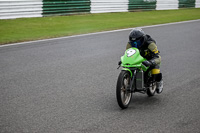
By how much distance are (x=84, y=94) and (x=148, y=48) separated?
59.9 inches

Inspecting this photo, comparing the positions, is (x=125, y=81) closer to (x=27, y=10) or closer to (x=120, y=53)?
(x=120, y=53)

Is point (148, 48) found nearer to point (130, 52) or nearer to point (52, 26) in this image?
point (130, 52)

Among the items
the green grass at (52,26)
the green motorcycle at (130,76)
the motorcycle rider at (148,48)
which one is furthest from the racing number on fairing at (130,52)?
the green grass at (52,26)

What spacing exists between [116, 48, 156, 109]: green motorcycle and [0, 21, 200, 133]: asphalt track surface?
0.22 metres

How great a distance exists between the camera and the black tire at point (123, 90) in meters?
5.50

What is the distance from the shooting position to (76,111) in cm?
563

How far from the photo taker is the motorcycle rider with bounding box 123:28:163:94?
5949mm

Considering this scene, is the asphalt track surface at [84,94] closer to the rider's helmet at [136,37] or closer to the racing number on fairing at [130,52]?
the racing number on fairing at [130,52]

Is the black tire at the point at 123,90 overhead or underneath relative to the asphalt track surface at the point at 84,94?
overhead

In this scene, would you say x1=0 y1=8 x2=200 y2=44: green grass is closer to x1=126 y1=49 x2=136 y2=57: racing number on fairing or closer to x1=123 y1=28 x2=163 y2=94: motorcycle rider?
x1=123 y1=28 x2=163 y2=94: motorcycle rider

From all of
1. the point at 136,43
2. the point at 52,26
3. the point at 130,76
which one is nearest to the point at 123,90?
the point at 130,76

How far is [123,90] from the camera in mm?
Result: 5723

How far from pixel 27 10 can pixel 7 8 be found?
4.66 feet

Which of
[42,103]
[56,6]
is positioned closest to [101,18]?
[56,6]
